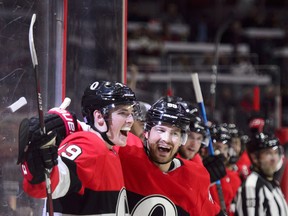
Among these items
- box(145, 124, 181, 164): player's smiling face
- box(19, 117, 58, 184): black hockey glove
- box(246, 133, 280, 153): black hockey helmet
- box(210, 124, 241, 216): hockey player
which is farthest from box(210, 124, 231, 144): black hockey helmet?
box(19, 117, 58, 184): black hockey glove

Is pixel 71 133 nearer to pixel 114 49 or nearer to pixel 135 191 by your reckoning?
pixel 135 191

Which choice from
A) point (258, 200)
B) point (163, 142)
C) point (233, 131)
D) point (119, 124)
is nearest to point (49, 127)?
point (119, 124)

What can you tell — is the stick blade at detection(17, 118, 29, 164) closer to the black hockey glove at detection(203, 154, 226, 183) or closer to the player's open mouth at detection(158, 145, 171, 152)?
the player's open mouth at detection(158, 145, 171, 152)

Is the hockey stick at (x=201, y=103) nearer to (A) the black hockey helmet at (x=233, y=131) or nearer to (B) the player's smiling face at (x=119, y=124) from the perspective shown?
(A) the black hockey helmet at (x=233, y=131)

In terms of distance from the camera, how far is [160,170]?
9.32ft

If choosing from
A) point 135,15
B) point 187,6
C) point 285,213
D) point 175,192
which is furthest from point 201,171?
point 187,6

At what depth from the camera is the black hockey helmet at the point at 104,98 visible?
8.30 ft

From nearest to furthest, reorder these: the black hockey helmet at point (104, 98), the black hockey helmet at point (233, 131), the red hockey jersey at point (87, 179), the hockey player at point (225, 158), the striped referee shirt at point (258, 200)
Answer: the red hockey jersey at point (87, 179)
the black hockey helmet at point (104, 98)
the striped referee shirt at point (258, 200)
the hockey player at point (225, 158)
the black hockey helmet at point (233, 131)

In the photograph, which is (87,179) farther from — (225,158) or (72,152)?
(225,158)

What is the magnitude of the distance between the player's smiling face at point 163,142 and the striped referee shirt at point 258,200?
132cm

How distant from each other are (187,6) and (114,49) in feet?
23.5

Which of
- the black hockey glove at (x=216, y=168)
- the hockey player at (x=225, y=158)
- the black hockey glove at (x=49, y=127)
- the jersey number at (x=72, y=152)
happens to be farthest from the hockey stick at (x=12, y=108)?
the hockey player at (x=225, y=158)

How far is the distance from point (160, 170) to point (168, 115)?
0.68 ft

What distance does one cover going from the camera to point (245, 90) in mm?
6805
